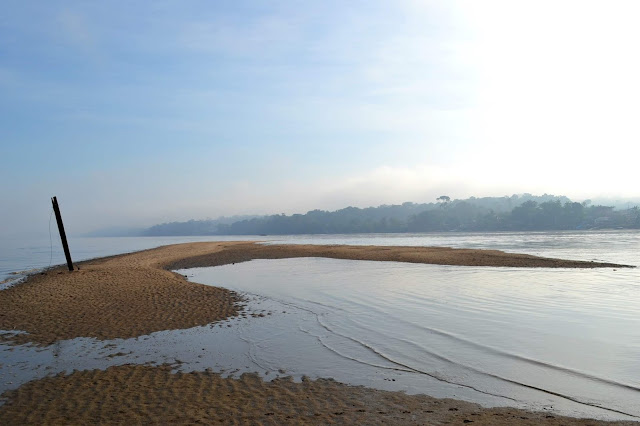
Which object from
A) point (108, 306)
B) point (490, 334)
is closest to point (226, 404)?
point (490, 334)

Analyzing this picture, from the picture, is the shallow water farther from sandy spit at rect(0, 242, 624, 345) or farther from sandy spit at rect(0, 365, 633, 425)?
sandy spit at rect(0, 242, 624, 345)

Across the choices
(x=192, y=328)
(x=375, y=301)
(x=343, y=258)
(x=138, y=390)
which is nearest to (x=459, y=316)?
(x=375, y=301)

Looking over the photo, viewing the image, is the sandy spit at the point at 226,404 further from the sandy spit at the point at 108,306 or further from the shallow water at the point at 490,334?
the sandy spit at the point at 108,306

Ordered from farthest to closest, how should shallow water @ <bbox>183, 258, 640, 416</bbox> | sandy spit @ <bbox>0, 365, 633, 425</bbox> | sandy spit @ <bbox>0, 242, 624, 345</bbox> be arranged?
sandy spit @ <bbox>0, 242, 624, 345</bbox>, shallow water @ <bbox>183, 258, 640, 416</bbox>, sandy spit @ <bbox>0, 365, 633, 425</bbox>

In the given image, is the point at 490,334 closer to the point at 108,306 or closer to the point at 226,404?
the point at 226,404

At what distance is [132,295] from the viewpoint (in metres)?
18.4

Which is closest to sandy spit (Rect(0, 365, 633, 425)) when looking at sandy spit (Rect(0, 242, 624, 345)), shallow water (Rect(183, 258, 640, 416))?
shallow water (Rect(183, 258, 640, 416))

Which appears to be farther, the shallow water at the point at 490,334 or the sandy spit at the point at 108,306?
the sandy spit at the point at 108,306

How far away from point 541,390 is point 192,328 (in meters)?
9.03

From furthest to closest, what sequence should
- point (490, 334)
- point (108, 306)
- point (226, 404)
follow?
point (108, 306) < point (490, 334) < point (226, 404)

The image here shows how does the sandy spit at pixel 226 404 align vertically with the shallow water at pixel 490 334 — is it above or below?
above

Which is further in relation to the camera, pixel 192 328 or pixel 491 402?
pixel 192 328

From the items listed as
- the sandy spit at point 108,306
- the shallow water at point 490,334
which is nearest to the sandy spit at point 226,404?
the shallow water at point 490,334

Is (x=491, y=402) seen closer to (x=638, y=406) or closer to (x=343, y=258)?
(x=638, y=406)
